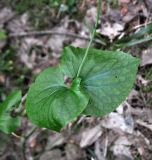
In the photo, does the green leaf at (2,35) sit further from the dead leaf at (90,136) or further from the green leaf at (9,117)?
the dead leaf at (90,136)

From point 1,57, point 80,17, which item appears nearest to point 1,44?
point 1,57

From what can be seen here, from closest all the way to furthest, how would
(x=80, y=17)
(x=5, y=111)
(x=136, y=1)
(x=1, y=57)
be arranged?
(x=5, y=111) < (x=136, y=1) < (x=80, y=17) < (x=1, y=57)

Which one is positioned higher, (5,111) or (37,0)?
(37,0)

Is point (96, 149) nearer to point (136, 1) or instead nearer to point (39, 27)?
point (136, 1)

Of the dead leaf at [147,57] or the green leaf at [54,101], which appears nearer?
the green leaf at [54,101]

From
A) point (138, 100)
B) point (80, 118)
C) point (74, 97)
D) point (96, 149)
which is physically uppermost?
point (74, 97)

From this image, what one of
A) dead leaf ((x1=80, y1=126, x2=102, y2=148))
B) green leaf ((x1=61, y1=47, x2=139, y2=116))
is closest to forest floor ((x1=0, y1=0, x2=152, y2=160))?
dead leaf ((x1=80, y1=126, x2=102, y2=148))

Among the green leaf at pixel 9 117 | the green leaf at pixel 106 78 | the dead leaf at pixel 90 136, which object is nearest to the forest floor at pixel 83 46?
the dead leaf at pixel 90 136

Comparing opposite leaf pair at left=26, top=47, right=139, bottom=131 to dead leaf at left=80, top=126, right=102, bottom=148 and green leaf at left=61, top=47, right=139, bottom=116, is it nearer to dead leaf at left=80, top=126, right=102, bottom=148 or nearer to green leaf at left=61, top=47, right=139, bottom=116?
green leaf at left=61, top=47, right=139, bottom=116
